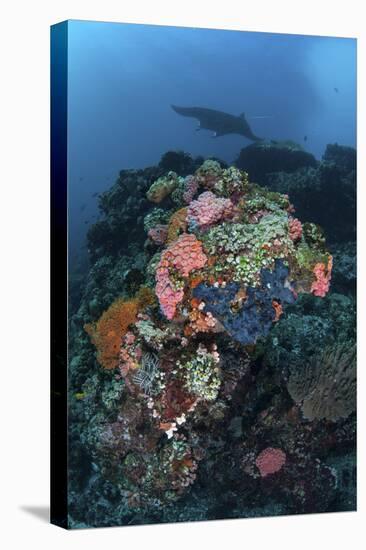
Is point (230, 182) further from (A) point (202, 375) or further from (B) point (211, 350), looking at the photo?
(A) point (202, 375)

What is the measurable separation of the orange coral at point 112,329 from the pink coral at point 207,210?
0.74m

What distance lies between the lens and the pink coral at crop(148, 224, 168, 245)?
9391 mm

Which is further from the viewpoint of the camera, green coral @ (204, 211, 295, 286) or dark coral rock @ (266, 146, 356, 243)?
dark coral rock @ (266, 146, 356, 243)

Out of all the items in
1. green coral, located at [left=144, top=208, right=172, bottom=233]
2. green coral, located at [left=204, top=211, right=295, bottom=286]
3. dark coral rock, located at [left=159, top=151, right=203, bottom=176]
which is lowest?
green coral, located at [left=204, top=211, right=295, bottom=286]

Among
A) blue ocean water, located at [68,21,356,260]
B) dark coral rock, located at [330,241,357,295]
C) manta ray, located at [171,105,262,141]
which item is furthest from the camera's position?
dark coral rock, located at [330,241,357,295]

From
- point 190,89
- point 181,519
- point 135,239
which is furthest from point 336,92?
point 181,519

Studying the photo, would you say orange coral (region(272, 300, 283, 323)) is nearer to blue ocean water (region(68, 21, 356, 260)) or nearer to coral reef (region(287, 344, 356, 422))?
coral reef (region(287, 344, 356, 422))

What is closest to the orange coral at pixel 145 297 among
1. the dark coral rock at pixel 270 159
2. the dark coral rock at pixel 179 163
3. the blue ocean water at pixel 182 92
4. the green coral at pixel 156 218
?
the green coral at pixel 156 218

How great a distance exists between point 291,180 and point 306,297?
87 centimetres

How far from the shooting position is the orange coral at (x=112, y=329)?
9203 millimetres

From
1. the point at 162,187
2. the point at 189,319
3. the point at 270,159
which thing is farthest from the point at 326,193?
the point at 189,319

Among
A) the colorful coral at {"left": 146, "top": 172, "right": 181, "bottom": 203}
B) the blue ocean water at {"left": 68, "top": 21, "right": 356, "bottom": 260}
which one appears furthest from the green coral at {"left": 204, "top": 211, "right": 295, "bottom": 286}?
the blue ocean water at {"left": 68, "top": 21, "right": 356, "bottom": 260}

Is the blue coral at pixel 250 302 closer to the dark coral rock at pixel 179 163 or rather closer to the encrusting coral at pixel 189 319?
the encrusting coral at pixel 189 319

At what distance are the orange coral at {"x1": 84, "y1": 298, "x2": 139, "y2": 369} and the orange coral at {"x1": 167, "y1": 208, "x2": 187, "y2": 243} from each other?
54 cm
